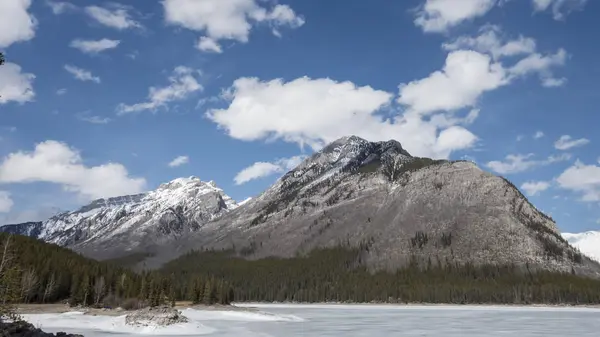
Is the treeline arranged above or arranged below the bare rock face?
above

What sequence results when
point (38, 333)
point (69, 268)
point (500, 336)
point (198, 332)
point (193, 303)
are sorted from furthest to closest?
point (193, 303), point (69, 268), point (198, 332), point (500, 336), point (38, 333)

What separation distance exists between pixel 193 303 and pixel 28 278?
5177cm

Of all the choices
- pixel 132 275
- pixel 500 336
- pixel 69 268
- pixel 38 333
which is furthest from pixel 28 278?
pixel 500 336

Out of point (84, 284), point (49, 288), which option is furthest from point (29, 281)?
point (84, 284)

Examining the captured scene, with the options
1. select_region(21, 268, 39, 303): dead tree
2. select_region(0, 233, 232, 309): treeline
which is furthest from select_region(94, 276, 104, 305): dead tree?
select_region(21, 268, 39, 303): dead tree

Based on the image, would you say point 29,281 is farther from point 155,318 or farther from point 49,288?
point 155,318

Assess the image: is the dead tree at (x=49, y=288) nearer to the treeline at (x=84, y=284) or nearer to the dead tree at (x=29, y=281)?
the treeline at (x=84, y=284)

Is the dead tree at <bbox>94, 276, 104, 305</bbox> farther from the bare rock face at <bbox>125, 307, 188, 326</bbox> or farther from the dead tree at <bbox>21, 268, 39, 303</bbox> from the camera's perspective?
the bare rock face at <bbox>125, 307, 188, 326</bbox>

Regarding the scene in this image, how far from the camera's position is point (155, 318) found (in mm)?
72938

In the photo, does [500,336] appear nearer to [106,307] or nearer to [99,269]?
[106,307]

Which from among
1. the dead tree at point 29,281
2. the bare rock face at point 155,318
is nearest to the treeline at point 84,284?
the dead tree at point 29,281

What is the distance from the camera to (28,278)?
113188mm

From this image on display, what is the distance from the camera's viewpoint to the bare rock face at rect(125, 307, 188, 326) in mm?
72500

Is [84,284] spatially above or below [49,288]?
above
